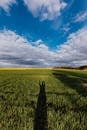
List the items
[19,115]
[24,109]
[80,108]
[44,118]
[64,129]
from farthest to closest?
[80,108], [24,109], [19,115], [44,118], [64,129]

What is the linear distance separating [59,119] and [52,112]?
3.68 feet

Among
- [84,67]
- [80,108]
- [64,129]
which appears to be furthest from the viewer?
[84,67]

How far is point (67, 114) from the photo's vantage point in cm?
1099

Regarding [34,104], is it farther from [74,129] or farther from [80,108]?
[74,129]

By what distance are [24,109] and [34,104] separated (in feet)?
4.64

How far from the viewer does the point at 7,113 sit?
10.7 metres

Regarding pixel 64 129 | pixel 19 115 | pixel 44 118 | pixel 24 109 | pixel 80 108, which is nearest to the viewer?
pixel 64 129

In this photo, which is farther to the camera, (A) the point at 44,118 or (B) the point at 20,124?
(A) the point at 44,118

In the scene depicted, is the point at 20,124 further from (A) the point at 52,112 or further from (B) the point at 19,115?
(A) the point at 52,112

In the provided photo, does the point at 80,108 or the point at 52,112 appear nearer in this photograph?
the point at 52,112

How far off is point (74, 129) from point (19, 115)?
3.16 meters


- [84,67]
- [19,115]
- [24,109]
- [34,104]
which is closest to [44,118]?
[19,115]

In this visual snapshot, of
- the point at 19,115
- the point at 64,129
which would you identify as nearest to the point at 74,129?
the point at 64,129

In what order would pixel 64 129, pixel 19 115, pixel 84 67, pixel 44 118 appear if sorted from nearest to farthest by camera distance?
1. pixel 64 129
2. pixel 44 118
3. pixel 19 115
4. pixel 84 67
